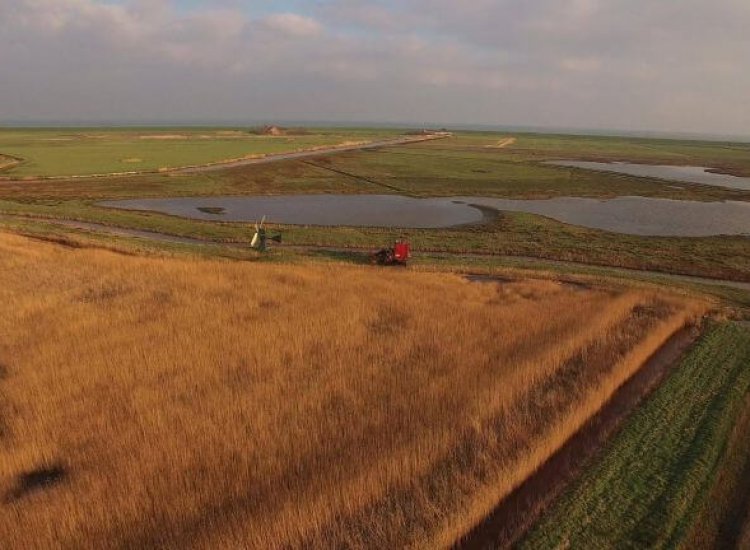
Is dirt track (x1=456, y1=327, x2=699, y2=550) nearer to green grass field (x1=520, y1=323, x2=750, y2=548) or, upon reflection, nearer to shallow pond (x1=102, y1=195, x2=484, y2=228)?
green grass field (x1=520, y1=323, x2=750, y2=548)

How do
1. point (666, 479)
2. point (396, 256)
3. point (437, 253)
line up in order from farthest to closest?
point (437, 253) → point (396, 256) → point (666, 479)

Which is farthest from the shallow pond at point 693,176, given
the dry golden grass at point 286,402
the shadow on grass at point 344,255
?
the dry golden grass at point 286,402

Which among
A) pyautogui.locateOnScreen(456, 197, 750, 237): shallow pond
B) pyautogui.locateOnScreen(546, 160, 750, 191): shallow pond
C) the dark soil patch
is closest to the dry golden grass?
the dark soil patch

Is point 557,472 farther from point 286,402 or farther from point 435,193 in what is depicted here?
point 435,193

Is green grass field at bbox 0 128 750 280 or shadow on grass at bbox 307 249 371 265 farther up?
green grass field at bbox 0 128 750 280

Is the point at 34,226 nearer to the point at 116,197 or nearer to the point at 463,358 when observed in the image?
Answer: the point at 116,197

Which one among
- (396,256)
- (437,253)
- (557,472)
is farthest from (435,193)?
(557,472)

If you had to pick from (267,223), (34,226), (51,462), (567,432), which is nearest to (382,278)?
(567,432)
